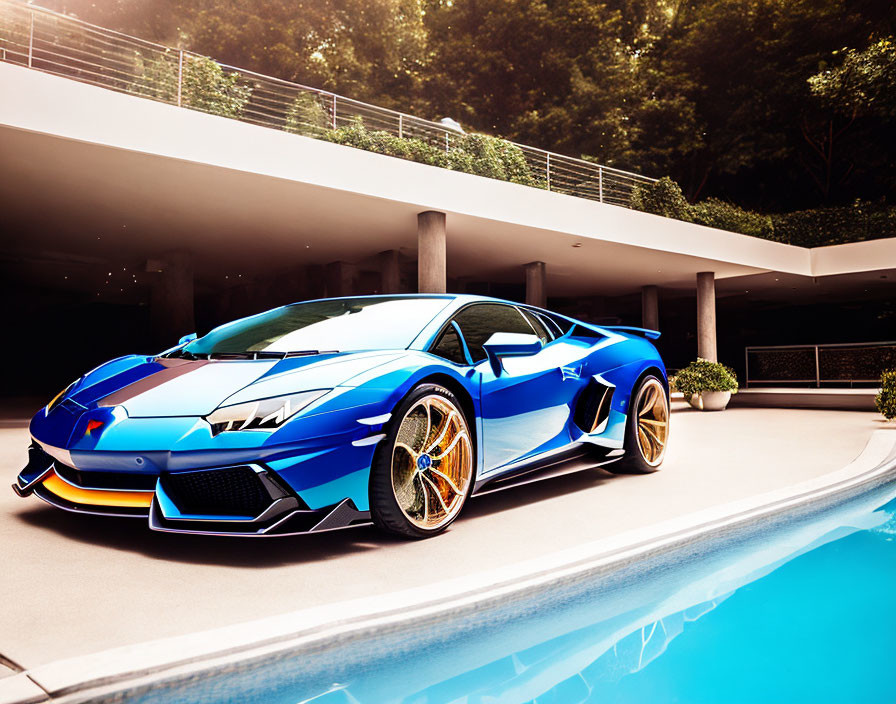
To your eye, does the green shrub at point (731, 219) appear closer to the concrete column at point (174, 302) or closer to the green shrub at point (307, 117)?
the green shrub at point (307, 117)

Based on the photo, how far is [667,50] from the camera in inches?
1133

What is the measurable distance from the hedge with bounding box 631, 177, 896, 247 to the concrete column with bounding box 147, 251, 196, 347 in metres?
11.2

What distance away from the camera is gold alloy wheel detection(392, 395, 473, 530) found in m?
3.02

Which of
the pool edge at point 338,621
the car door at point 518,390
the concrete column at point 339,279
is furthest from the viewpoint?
the concrete column at point 339,279

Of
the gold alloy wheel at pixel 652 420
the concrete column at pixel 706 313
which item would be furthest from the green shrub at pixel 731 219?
the gold alloy wheel at pixel 652 420

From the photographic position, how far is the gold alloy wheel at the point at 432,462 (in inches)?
119

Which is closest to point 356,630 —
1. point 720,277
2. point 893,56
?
point 720,277

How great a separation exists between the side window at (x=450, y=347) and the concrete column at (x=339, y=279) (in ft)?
47.8

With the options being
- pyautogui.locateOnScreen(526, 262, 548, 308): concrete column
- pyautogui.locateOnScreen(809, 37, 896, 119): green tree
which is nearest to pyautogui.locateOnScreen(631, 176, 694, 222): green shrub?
pyautogui.locateOnScreen(526, 262, 548, 308): concrete column

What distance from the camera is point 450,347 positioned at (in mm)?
3402

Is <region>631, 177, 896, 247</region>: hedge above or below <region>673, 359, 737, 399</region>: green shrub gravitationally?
above

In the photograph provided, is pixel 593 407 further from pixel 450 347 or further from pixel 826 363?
pixel 826 363

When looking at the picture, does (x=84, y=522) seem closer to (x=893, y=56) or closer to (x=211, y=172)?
(x=211, y=172)

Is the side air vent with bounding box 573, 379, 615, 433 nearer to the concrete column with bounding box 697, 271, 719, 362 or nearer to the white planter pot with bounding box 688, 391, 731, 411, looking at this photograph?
the white planter pot with bounding box 688, 391, 731, 411
